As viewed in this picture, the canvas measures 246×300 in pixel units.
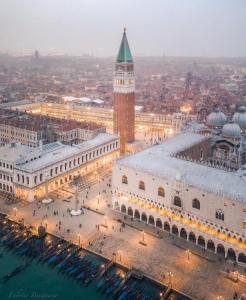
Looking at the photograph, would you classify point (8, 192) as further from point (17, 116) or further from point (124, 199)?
point (17, 116)

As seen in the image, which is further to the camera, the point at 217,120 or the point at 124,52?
the point at 124,52

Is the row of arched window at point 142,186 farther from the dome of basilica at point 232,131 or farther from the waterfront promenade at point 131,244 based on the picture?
the dome of basilica at point 232,131

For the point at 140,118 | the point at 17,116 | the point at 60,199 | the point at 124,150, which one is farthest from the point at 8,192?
the point at 140,118

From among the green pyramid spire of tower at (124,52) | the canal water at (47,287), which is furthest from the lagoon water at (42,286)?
the green pyramid spire of tower at (124,52)

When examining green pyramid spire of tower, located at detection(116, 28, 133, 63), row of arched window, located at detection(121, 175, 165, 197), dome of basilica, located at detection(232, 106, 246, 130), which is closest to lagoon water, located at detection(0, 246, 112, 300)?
row of arched window, located at detection(121, 175, 165, 197)

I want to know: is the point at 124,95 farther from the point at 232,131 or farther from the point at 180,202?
the point at 180,202

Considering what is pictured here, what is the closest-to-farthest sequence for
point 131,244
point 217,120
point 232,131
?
point 131,244 < point 232,131 < point 217,120

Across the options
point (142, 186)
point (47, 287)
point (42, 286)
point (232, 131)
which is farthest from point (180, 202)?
point (232, 131)
